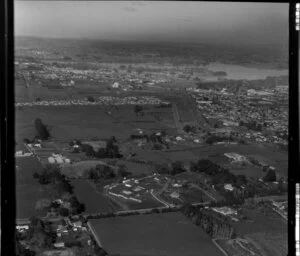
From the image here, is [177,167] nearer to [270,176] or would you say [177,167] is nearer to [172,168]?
[172,168]

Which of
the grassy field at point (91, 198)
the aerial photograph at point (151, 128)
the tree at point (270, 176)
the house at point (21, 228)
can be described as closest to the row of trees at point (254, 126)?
the aerial photograph at point (151, 128)

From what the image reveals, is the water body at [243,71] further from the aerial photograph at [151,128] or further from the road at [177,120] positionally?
the road at [177,120]

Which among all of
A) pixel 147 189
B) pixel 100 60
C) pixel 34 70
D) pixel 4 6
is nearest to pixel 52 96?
pixel 34 70

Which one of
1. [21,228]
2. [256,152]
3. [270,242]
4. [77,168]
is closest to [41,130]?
[77,168]

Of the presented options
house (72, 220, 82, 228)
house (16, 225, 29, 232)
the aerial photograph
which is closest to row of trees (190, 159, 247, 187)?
the aerial photograph

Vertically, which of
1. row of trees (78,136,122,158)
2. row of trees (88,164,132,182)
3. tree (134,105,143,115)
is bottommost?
row of trees (88,164,132,182)

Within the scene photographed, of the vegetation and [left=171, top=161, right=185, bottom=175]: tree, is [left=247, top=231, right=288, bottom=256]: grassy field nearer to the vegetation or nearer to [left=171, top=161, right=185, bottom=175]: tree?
[left=171, top=161, right=185, bottom=175]: tree

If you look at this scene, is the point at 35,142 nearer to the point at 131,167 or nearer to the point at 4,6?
the point at 131,167
